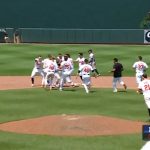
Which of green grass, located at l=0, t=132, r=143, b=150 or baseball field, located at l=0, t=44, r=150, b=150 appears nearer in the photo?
green grass, located at l=0, t=132, r=143, b=150

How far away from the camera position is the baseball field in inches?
553

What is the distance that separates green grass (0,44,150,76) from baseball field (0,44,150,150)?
4.55m

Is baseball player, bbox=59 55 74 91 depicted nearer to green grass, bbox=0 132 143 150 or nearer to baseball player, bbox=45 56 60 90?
baseball player, bbox=45 56 60 90

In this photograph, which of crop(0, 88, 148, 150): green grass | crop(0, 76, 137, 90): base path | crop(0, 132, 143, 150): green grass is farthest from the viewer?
crop(0, 76, 137, 90): base path

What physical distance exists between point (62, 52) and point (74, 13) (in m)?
17.1

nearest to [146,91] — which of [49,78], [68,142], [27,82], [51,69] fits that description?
[68,142]

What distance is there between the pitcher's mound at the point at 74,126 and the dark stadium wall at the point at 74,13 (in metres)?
43.0

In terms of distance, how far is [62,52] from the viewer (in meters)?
44.6

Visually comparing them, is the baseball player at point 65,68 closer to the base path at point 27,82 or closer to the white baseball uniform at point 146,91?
the base path at point 27,82

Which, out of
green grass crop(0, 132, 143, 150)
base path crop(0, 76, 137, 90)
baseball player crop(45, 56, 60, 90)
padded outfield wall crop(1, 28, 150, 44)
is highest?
padded outfield wall crop(1, 28, 150, 44)

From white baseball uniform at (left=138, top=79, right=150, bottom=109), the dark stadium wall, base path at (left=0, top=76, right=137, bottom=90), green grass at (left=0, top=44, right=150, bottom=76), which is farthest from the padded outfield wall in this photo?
white baseball uniform at (left=138, top=79, right=150, bottom=109)

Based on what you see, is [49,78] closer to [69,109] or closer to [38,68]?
[38,68]

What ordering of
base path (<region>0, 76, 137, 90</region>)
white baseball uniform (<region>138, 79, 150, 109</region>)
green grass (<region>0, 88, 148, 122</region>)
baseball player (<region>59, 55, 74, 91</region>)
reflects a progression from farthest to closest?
1. base path (<region>0, 76, 137, 90</region>)
2. baseball player (<region>59, 55, 74, 91</region>)
3. green grass (<region>0, 88, 148, 122</region>)
4. white baseball uniform (<region>138, 79, 150, 109</region>)

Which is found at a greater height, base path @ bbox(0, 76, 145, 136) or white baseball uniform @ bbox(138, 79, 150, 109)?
white baseball uniform @ bbox(138, 79, 150, 109)
